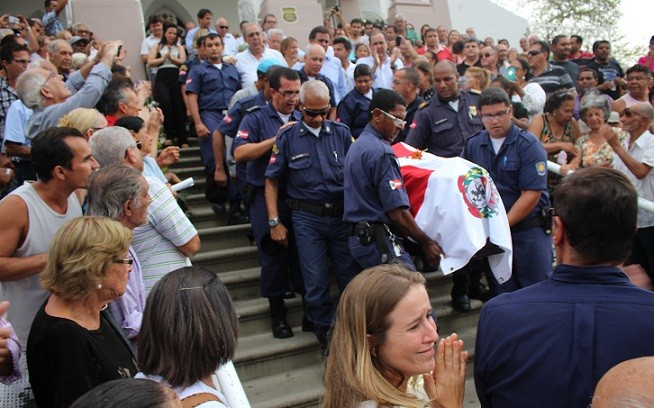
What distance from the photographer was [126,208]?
3.17 m

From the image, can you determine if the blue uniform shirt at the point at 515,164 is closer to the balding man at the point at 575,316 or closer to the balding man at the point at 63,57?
the balding man at the point at 575,316

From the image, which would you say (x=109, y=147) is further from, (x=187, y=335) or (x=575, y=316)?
(x=575, y=316)

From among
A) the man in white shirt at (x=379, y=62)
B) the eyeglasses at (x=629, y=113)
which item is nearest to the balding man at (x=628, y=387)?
the eyeglasses at (x=629, y=113)

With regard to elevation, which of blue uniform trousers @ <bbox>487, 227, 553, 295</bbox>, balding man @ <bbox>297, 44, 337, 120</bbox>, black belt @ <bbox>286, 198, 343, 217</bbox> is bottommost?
blue uniform trousers @ <bbox>487, 227, 553, 295</bbox>

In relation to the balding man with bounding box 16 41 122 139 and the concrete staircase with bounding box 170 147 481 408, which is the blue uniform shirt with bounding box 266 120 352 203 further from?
the balding man with bounding box 16 41 122 139

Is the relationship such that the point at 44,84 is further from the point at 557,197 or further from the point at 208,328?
the point at 557,197

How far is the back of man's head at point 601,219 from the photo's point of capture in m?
2.03

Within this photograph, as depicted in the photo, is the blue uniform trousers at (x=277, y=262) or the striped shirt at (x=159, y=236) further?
the blue uniform trousers at (x=277, y=262)

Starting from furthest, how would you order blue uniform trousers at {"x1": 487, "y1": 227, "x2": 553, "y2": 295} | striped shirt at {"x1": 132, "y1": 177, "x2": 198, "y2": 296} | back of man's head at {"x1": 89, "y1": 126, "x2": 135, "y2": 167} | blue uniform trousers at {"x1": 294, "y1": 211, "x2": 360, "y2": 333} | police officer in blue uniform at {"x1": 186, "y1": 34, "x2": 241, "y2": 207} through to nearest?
police officer in blue uniform at {"x1": 186, "y1": 34, "x2": 241, "y2": 207}
blue uniform trousers at {"x1": 294, "y1": 211, "x2": 360, "y2": 333}
blue uniform trousers at {"x1": 487, "y1": 227, "x2": 553, "y2": 295}
back of man's head at {"x1": 89, "y1": 126, "x2": 135, "y2": 167}
striped shirt at {"x1": 132, "y1": 177, "x2": 198, "y2": 296}

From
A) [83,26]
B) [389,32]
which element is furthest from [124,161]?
A: [389,32]

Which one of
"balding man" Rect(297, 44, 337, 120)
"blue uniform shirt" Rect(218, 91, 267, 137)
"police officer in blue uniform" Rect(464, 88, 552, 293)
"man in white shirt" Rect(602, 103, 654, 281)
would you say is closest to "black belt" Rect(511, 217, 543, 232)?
"police officer in blue uniform" Rect(464, 88, 552, 293)

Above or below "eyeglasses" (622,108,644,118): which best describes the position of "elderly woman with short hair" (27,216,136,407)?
below

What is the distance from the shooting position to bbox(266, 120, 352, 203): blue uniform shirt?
490 cm

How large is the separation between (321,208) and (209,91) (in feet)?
10.1
